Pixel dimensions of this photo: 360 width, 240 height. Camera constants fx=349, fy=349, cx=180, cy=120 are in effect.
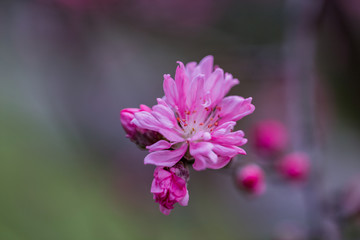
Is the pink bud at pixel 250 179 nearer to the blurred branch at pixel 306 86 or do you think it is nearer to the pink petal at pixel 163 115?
the blurred branch at pixel 306 86

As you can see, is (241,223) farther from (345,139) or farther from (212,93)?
(212,93)

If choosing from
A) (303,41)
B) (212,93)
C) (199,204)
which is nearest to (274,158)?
(303,41)

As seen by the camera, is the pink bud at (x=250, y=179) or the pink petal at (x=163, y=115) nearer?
the pink petal at (x=163, y=115)

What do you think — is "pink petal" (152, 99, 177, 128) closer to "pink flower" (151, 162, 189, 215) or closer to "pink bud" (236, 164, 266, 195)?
A: "pink flower" (151, 162, 189, 215)

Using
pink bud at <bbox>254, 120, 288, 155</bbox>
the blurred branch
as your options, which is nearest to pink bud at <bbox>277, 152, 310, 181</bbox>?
the blurred branch

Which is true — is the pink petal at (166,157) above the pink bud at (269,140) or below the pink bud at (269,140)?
below

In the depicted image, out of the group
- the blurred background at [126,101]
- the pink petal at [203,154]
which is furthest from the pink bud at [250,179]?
the blurred background at [126,101]

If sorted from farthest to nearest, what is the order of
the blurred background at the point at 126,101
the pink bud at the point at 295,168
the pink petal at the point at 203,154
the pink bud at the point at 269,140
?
the blurred background at the point at 126,101
the pink bud at the point at 269,140
the pink bud at the point at 295,168
the pink petal at the point at 203,154
